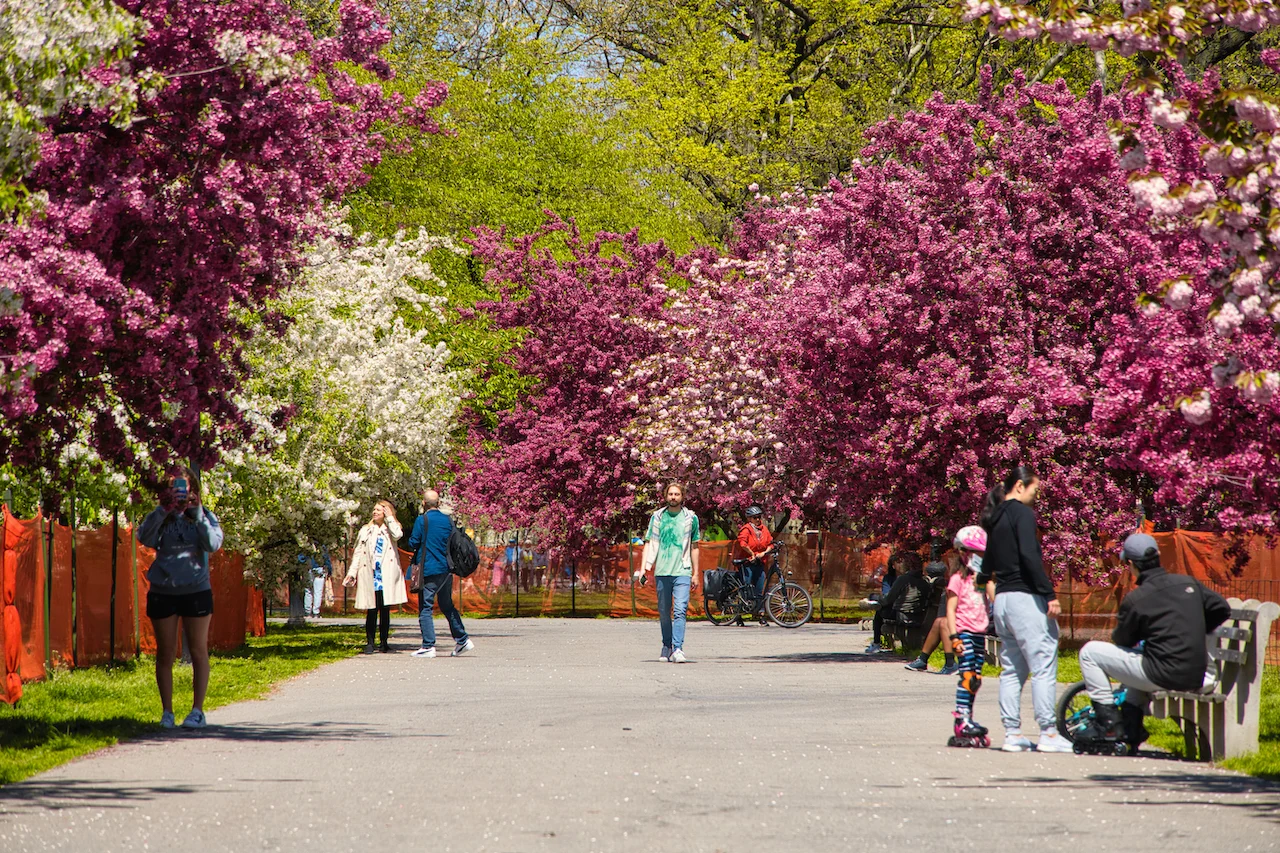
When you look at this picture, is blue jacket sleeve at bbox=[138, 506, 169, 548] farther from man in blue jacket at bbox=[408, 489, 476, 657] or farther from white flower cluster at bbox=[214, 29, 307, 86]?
man in blue jacket at bbox=[408, 489, 476, 657]

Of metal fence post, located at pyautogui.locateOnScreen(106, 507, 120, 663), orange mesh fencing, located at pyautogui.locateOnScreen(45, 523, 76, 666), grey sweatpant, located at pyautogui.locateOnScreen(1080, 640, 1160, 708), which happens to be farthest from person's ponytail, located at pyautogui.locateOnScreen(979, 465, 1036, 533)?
metal fence post, located at pyautogui.locateOnScreen(106, 507, 120, 663)

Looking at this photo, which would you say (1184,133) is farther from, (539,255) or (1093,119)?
(539,255)

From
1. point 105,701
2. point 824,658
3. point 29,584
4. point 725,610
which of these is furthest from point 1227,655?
point 725,610

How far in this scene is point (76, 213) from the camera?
9.77 metres

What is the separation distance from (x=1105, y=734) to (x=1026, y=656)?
2.13ft

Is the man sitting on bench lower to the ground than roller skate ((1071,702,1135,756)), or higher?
higher

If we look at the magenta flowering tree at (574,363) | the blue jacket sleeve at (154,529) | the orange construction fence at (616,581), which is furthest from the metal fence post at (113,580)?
the magenta flowering tree at (574,363)

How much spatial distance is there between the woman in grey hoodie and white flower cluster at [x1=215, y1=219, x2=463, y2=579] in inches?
136

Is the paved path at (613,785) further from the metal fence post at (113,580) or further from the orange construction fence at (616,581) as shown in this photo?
the orange construction fence at (616,581)

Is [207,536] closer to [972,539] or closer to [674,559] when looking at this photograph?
[972,539]

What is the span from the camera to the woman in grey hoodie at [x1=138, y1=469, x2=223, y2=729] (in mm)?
11914

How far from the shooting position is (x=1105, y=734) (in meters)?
10.5

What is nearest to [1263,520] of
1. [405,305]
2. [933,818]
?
[933,818]

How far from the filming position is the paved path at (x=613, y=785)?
7191 millimetres
